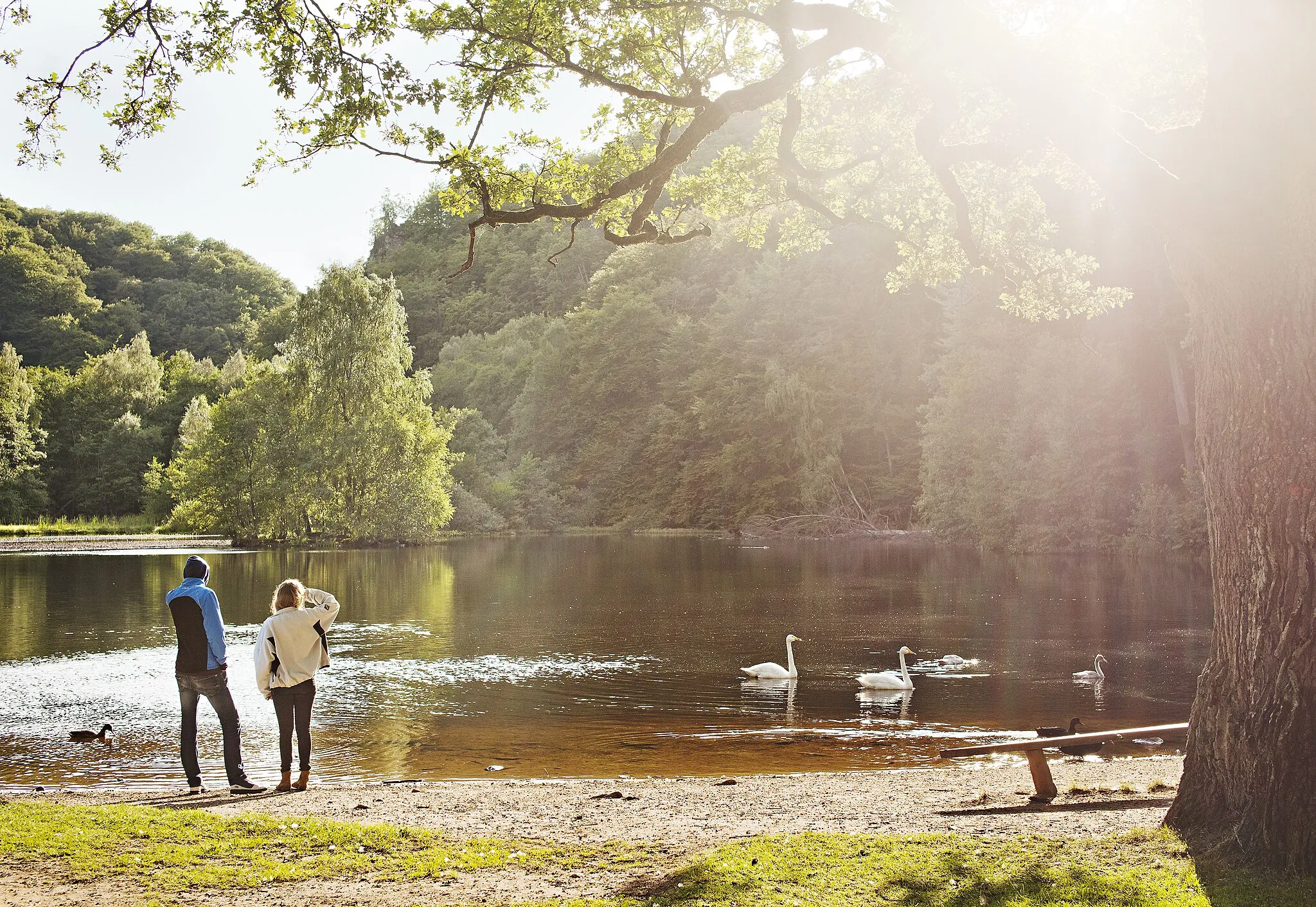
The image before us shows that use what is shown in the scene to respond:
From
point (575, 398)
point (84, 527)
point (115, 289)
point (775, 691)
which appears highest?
point (115, 289)

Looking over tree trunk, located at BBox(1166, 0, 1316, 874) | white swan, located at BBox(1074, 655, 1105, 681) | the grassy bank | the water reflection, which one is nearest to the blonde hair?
the grassy bank

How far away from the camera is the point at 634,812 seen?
8.37 metres

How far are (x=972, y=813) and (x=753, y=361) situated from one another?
A: 213 feet

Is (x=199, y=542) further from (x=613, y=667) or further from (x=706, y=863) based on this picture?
(x=706, y=863)

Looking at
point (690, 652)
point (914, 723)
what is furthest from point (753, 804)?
point (690, 652)

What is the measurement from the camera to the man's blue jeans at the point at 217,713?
29.5 ft

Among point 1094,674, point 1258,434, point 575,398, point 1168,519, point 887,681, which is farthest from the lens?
point 575,398

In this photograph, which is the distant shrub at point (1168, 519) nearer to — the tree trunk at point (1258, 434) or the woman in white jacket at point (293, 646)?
the tree trunk at point (1258, 434)

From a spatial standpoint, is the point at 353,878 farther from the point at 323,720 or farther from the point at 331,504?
the point at 331,504

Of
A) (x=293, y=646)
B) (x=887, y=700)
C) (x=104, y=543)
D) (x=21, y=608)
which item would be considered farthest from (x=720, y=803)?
(x=104, y=543)

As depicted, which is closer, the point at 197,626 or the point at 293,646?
the point at 197,626

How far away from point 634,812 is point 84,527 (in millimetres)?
68239

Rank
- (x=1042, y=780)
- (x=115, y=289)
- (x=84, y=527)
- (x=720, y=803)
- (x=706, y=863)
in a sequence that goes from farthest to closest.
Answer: (x=115, y=289)
(x=84, y=527)
(x=720, y=803)
(x=1042, y=780)
(x=706, y=863)

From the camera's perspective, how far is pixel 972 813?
785cm
